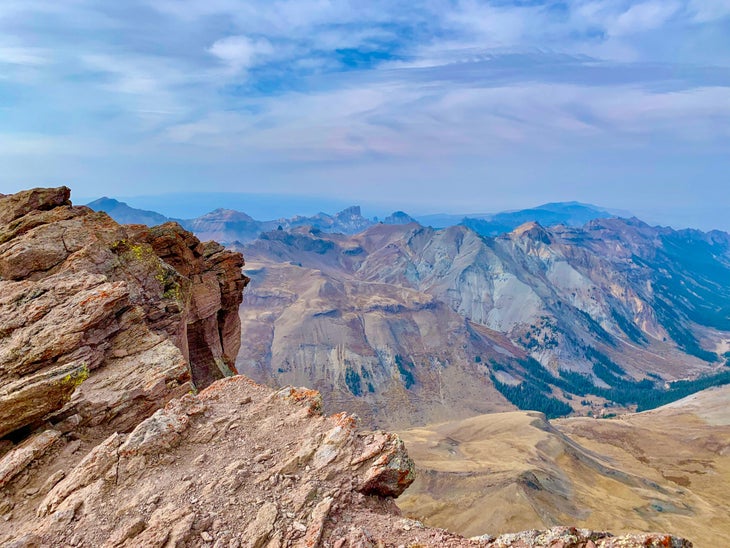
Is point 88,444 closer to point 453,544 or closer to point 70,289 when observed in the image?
point 70,289

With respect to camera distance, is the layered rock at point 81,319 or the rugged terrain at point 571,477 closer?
the layered rock at point 81,319

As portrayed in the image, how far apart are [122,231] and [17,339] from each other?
620 inches

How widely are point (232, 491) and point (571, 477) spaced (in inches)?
5484

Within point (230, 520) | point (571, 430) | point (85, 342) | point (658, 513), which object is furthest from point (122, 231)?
point (571, 430)

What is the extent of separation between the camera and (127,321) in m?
28.5

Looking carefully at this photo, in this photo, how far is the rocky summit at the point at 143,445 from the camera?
15.2 m

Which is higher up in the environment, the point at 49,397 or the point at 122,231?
the point at 122,231

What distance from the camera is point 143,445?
1872cm

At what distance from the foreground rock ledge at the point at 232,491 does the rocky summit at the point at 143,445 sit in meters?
0.06

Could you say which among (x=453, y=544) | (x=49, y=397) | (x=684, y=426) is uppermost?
(x=49, y=397)

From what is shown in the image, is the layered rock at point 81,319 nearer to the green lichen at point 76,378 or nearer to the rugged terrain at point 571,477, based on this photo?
the green lichen at point 76,378

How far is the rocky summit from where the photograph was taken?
597 inches

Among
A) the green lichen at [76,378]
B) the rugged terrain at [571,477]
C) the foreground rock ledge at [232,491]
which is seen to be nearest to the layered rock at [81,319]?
the green lichen at [76,378]

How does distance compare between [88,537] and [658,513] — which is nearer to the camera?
[88,537]
